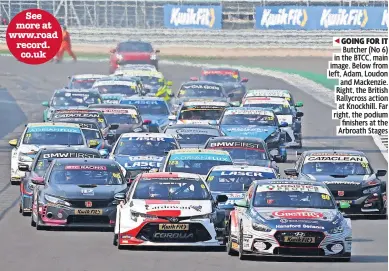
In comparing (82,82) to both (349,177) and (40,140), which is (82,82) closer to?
(40,140)

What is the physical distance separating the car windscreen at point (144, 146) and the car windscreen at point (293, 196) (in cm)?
999

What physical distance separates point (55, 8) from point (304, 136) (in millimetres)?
34911

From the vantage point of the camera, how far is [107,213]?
2477 centimetres

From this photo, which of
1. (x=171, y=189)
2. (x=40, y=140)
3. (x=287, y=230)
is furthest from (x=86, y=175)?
(x=40, y=140)

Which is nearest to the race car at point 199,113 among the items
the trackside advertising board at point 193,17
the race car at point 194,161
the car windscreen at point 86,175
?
the race car at point 194,161

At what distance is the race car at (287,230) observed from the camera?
69.2 ft

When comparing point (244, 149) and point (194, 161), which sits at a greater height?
point (194, 161)

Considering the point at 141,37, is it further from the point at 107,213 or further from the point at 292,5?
the point at 107,213

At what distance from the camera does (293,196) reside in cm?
2242

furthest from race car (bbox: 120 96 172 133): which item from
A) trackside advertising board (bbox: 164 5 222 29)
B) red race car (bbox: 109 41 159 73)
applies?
trackside advertising board (bbox: 164 5 222 29)

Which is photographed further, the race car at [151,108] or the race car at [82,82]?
the race car at [82,82]

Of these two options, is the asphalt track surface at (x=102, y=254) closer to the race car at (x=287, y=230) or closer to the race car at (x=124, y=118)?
the race car at (x=287, y=230)

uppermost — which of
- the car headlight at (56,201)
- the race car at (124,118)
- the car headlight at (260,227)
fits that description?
the car headlight at (260,227)

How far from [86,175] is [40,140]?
7.54 metres
